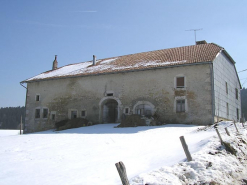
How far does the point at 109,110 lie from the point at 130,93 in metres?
2.78

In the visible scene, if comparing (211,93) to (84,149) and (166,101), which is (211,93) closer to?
(166,101)

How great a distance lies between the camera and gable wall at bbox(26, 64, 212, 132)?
632 inches

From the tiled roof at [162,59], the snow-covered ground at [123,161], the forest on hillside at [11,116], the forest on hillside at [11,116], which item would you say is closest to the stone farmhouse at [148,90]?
the tiled roof at [162,59]

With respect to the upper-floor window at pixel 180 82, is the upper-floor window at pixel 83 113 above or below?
below

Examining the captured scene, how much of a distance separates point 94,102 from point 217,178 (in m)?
15.0

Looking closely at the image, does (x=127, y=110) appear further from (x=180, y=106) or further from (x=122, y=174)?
(x=122, y=174)

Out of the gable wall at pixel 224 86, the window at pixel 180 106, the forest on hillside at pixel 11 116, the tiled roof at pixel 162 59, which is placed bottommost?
the forest on hillside at pixel 11 116

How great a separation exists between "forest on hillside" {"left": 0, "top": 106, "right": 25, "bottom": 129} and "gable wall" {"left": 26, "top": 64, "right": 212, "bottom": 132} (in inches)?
2159

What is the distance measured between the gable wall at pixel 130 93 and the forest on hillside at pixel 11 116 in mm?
54848

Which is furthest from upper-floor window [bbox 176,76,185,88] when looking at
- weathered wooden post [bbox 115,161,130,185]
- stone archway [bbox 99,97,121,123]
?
weathered wooden post [bbox 115,161,130,185]

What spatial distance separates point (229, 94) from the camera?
19750mm

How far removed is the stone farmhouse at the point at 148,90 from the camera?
16172 mm


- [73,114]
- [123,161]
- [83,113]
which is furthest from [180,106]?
[123,161]

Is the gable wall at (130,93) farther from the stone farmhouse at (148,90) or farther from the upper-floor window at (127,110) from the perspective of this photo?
the upper-floor window at (127,110)
